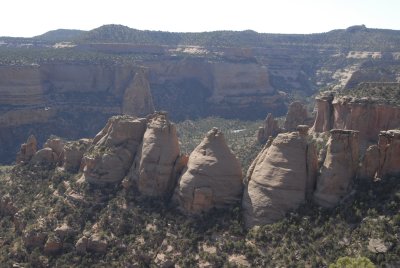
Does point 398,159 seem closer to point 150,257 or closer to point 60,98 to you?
point 150,257

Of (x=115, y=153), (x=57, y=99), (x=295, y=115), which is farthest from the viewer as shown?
(x=57, y=99)

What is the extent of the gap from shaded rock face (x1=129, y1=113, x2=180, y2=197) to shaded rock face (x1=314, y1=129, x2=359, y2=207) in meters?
15.4

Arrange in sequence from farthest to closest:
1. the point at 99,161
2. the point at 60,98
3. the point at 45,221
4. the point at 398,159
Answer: the point at 60,98, the point at 99,161, the point at 45,221, the point at 398,159

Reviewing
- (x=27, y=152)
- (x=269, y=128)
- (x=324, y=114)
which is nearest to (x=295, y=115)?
(x=269, y=128)

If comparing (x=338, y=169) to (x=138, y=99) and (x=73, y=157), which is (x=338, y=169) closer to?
(x=73, y=157)

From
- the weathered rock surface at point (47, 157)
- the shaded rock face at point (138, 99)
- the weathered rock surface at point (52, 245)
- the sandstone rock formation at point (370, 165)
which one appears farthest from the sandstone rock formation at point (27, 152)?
the shaded rock face at point (138, 99)

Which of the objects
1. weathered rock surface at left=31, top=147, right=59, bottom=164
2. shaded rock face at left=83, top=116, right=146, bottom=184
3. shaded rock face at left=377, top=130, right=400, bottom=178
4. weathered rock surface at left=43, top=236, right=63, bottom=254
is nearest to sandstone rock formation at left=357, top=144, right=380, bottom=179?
shaded rock face at left=377, top=130, right=400, bottom=178

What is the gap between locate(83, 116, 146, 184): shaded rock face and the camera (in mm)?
62062

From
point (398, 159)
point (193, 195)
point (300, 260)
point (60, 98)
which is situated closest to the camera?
point (300, 260)

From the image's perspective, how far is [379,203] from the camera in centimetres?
4778

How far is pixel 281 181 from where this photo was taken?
169 feet

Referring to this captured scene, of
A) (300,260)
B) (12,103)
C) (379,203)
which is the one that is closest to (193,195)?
(300,260)

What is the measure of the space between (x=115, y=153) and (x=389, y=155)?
2825cm

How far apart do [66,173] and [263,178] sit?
82.9 ft
